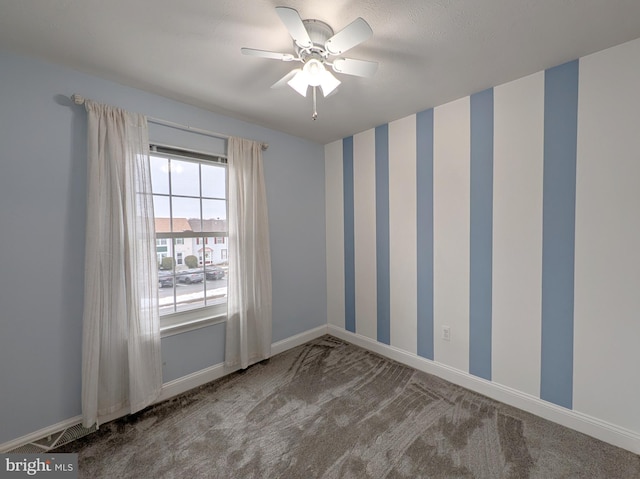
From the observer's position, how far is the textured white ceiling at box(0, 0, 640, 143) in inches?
52.2

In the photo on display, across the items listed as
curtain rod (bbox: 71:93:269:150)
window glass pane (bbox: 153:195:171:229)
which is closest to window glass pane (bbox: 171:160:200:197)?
window glass pane (bbox: 153:195:171:229)

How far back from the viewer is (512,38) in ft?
5.06

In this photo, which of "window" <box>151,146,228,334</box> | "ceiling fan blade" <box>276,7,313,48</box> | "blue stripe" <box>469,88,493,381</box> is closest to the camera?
"ceiling fan blade" <box>276,7,313,48</box>

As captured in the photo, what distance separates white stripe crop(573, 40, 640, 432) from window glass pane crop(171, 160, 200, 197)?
2.85 m

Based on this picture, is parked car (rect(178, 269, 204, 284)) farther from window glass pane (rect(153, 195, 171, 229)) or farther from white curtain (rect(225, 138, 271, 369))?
window glass pane (rect(153, 195, 171, 229))

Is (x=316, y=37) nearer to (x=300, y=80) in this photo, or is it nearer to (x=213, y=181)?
(x=300, y=80)

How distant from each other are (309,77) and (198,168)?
142 centimetres

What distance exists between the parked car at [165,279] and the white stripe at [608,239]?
3.01 meters

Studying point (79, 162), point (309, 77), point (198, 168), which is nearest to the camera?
point (309, 77)

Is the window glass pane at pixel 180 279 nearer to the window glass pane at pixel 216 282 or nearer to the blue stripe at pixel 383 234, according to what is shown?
the window glass pane at pixel 216 282

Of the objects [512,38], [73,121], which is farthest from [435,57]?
[73,121]

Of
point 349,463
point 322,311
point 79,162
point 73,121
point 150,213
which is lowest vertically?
point 349,463

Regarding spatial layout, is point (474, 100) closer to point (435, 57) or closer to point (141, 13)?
point (435, 57)

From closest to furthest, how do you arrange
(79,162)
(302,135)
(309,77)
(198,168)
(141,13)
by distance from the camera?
(141,13) < (309,77) < (79,162) < (198,168) < (302,135)
